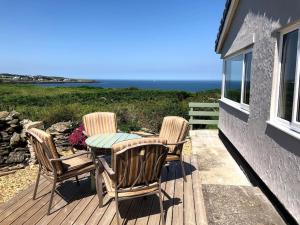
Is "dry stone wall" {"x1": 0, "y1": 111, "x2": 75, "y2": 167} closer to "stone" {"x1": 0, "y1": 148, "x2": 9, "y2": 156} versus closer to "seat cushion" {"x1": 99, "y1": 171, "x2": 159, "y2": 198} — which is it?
"stone" {"x1": 0, "y1": 148, "x2": 9, "y2": 156}

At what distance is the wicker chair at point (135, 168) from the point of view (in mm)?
2781

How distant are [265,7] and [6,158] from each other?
609 cm

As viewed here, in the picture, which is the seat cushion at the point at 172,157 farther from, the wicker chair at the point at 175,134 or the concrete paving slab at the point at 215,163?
the concrete paving slab at the point at 215,163

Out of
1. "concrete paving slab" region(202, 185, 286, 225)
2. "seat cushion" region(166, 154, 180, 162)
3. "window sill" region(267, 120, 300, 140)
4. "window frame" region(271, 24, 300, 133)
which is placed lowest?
"concrete paving slab" region(202, 185, 286, 225)

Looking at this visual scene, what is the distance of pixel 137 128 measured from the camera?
854cm

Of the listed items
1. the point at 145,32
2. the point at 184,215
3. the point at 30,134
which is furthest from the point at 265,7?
the point at 145,32

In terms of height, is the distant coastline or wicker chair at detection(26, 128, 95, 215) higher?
the distant coastline

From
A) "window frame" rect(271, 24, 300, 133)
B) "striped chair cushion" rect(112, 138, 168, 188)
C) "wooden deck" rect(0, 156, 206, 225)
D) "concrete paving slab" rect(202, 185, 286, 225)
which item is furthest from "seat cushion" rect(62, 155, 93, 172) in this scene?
"window frame" rect(271, 24, 300, 133)

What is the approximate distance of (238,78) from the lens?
6.54 metres

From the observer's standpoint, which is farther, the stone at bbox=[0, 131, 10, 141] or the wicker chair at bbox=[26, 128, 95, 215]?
the stone at bbox=[0, 131, 10, 141]

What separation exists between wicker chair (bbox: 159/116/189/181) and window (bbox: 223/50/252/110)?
5.81 ft

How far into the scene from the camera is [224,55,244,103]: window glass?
21.0 ft

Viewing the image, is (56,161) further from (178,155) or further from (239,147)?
(239,147)

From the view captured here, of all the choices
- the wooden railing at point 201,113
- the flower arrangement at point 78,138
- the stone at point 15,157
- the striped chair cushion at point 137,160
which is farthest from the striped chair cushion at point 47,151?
the wooden railing at point 201,113
